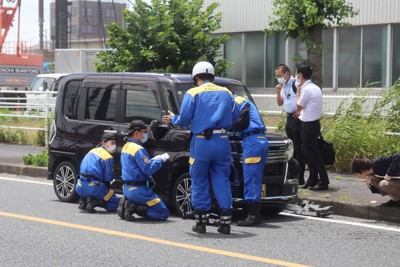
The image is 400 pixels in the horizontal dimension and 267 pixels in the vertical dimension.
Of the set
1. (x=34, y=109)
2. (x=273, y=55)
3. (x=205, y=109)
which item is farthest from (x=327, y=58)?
(x=205, y=109)

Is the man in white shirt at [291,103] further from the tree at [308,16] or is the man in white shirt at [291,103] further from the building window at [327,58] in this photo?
the building window at [327,58]

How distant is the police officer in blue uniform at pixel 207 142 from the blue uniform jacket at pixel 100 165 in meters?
1.79

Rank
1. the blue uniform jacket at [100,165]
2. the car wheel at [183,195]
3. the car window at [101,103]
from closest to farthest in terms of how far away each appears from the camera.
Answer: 1. the car wheel at [183,195]
2. the blue uniform jacket at [100,165]
3. the car window at [101,103]

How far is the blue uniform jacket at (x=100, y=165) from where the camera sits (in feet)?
34.5

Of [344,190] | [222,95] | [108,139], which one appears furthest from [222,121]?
[344,190]

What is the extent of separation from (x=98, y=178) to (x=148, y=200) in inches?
41.6

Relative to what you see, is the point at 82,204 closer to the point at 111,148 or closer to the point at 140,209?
the point at 111,148

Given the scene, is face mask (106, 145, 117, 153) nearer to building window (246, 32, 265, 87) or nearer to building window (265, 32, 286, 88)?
building window (265, 32, 286, 88)

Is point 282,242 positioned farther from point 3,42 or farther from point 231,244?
point 3,42

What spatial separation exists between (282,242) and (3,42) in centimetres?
Answer: 4371

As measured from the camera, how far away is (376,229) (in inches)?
373

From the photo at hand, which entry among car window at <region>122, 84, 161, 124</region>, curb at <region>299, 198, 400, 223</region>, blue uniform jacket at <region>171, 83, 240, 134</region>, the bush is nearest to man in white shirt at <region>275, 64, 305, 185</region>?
curb at <region>299, 198, 400, 223</region>

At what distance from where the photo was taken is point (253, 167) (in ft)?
30.9

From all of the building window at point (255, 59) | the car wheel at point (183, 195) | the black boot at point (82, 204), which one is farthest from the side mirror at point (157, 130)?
the building window at point (255, 59)
